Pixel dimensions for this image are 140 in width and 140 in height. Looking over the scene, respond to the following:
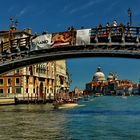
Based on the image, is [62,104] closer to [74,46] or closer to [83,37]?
[74,46]

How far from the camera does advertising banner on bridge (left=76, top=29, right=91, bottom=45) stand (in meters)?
35.6

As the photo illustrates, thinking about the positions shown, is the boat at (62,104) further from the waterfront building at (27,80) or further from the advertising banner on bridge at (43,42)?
the advertising banner on bridge at (43,42)

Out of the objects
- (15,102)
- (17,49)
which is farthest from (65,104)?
(17,49)

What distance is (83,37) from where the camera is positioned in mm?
35562

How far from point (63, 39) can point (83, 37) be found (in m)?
2.27

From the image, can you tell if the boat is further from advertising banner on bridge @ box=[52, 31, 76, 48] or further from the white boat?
advertising banner on bridge @ box=[52, 31, 76, 48]

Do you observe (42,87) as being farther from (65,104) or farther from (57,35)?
(57,35)

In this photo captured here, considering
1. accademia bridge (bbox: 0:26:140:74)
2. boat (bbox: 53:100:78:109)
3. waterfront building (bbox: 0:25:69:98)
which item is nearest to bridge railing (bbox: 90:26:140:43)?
accademia bridge (bbox: 0:26:140:74)

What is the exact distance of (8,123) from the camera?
32188mm

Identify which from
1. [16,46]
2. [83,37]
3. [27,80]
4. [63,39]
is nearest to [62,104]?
[27,80]

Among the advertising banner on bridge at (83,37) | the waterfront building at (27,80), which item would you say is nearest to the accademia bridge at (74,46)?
the advertising banner on bridge at (83,37)

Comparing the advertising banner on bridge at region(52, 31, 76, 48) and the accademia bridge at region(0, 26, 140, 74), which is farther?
the advertising banner on bridge at region(52, 31, 76, 48)

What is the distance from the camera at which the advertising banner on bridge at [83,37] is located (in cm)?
3560

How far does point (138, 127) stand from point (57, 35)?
11567 millimetres
